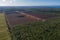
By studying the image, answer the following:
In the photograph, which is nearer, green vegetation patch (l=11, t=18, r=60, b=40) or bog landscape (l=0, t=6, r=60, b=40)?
green vegetation patch (l=11, t=18, r=60, b=40)

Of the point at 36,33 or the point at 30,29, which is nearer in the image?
the point at 36,33

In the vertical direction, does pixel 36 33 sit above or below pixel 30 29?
above

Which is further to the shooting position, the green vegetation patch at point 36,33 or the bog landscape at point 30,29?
the bog landscape at point 30,29

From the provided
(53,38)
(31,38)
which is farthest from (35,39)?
(53,38)

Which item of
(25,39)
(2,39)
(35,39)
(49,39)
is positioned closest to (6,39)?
(2,39)

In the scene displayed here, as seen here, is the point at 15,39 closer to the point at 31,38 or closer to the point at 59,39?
the point at 31,38

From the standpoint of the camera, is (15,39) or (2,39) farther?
(2,39)

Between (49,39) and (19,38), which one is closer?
(49,39)

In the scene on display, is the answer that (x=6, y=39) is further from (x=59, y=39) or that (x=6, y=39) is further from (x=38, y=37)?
(x=59, y=39)

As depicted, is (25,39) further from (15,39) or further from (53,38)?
(53,38)
